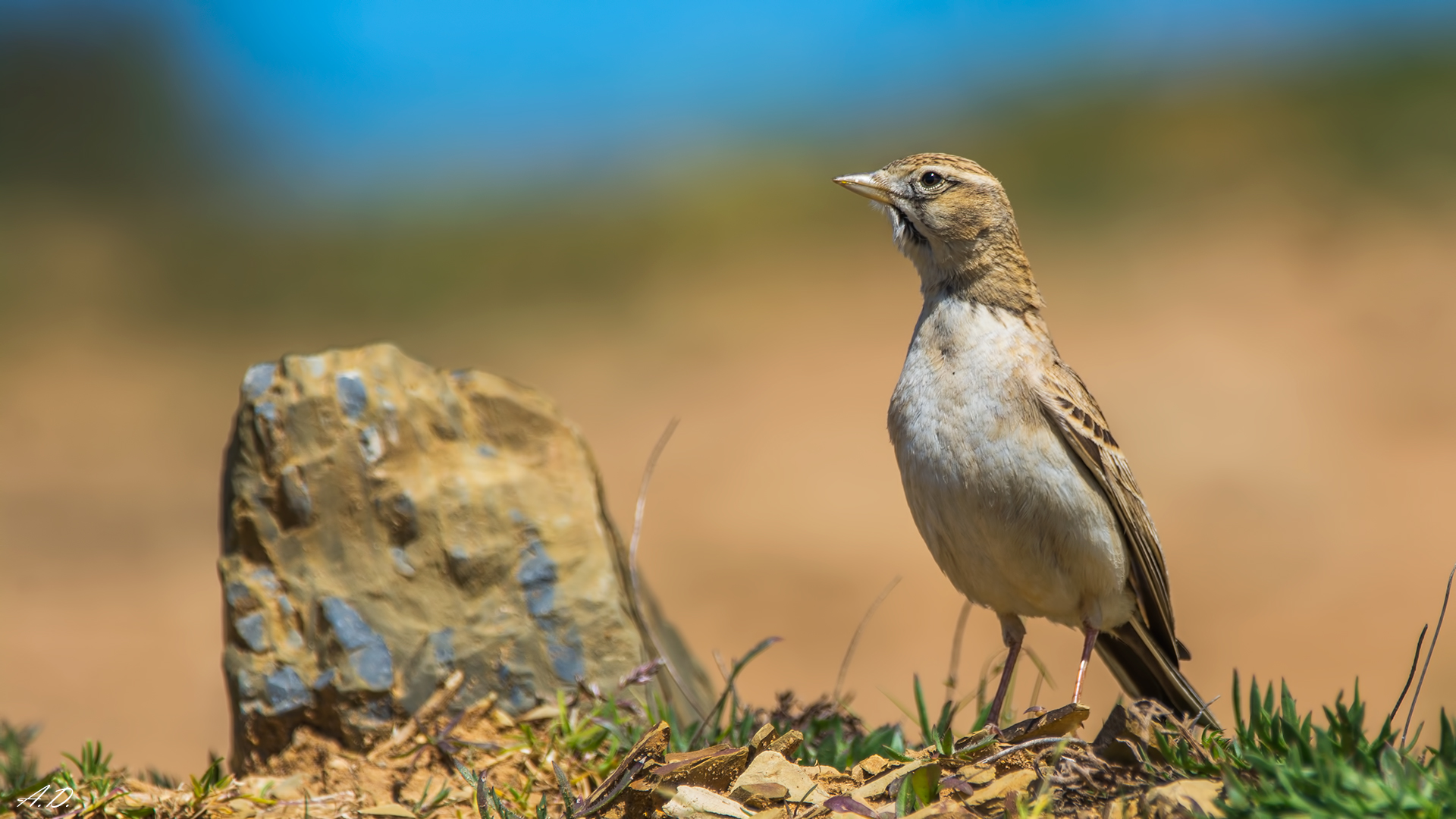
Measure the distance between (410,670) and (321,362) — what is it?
1.50 meters

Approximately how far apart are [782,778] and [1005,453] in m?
1.56

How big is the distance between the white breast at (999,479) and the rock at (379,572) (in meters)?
1.55

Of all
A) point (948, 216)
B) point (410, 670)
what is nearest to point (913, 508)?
point (948, 216)

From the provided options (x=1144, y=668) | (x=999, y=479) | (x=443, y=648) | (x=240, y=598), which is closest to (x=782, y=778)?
(x=999, y=479)

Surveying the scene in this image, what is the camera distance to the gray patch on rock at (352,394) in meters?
5.20

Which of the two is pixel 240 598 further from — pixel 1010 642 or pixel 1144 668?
pixel 1144 668

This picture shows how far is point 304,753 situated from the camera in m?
4.89

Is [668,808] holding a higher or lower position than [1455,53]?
lower

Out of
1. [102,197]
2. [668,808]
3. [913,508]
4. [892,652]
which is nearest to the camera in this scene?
[668,808]

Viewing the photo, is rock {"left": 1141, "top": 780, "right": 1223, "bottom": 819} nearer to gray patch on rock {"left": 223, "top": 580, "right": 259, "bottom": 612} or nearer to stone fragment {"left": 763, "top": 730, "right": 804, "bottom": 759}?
stone fragment {"left": 763, "top": 730, "right": 804, "bottom": 759}

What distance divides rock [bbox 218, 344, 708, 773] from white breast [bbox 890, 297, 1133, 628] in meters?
1.55

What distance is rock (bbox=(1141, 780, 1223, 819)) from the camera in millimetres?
3094

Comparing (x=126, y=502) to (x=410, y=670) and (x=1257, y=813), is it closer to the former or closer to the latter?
(x=410, y=670)

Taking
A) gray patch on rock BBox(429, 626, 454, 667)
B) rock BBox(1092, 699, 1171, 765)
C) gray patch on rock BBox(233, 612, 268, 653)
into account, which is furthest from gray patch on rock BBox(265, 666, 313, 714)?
rock BBox(1092, 699, 1171, 765)
